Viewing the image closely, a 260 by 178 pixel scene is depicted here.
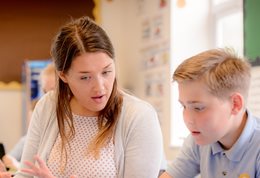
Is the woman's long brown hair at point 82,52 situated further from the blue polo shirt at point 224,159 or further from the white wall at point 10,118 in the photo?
the white wall at point 10,118

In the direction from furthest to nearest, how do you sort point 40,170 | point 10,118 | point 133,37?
point 10,118 < point 133,37 < point 40,170

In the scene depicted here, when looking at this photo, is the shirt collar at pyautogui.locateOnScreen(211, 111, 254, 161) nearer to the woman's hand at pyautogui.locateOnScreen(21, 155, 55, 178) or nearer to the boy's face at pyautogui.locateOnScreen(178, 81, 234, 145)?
the boy's face at pyautogui.locateOnScreen(178, 81, 234, 145)

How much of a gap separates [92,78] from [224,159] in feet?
1.68

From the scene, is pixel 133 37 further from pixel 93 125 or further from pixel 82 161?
pixel 82 161

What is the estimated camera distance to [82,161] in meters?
1.51

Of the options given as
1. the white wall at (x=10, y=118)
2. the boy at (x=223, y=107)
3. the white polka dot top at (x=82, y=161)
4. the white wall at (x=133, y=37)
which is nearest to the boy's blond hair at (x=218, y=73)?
the boy at (x=223, y=107)

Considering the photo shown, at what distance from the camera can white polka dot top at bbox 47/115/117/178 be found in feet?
4.90

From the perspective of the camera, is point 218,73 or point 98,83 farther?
point 98,83

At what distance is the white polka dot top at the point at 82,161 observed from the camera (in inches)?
58.7

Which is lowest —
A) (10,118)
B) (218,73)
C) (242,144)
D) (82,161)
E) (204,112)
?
(10,118)

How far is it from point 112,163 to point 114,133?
11cm

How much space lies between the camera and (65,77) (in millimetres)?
1573

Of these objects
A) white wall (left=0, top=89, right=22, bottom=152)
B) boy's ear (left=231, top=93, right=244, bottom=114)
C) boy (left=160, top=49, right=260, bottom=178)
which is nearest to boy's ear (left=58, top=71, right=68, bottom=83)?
boy (left=160, top=49, right=260, bottom=178)

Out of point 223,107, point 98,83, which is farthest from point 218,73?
point 98,83
